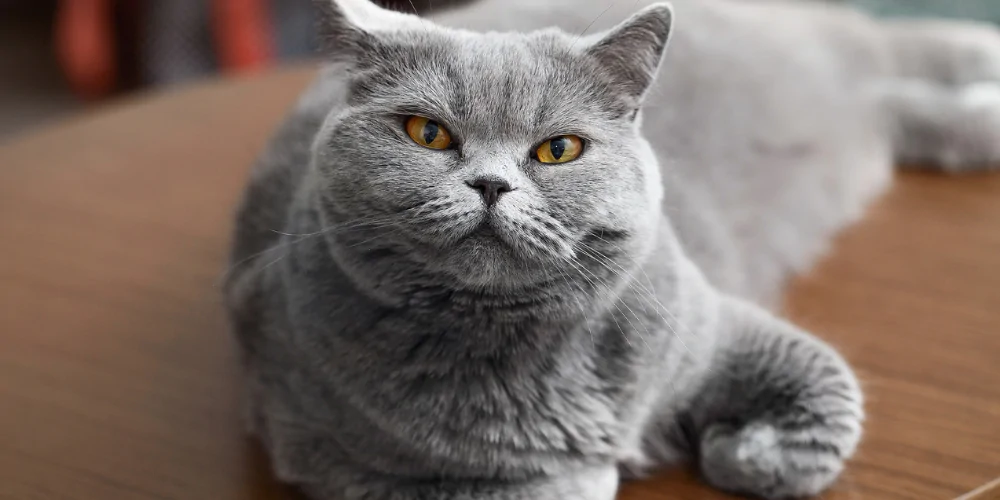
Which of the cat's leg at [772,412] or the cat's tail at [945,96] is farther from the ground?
the cat's tail at [945,96]

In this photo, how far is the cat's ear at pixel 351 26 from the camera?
0.87 m

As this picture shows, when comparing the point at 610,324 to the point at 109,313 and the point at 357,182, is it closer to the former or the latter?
the point at 357,182

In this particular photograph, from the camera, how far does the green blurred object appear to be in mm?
1959

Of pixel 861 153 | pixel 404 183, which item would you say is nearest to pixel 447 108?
pixel 404 183

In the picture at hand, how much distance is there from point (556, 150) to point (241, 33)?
1.97 m

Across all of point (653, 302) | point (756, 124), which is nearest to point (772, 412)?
point (653, 302)

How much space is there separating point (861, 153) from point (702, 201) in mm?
429

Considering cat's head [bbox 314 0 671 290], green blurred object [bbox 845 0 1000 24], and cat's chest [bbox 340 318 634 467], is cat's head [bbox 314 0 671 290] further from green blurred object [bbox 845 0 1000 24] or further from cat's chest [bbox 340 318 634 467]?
green blurred object [bbox 845 0 1000 24]

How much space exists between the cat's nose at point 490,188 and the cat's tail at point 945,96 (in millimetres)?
1083

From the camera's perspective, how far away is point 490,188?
2.59 ft

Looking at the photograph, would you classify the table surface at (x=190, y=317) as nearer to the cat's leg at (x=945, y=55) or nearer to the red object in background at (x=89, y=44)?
the cat's leg at (x=945, y=55)

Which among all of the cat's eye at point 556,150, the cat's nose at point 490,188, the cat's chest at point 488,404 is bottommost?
the cat's chest at point 488,404

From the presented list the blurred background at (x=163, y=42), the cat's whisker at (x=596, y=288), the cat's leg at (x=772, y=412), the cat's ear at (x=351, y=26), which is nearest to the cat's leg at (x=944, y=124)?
the cat's leg at (x=772, y=412)

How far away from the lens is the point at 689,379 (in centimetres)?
105
